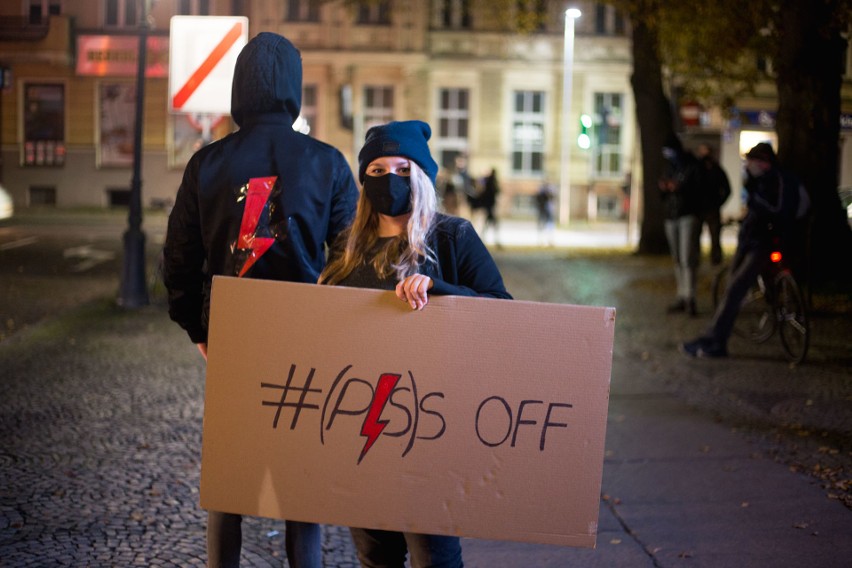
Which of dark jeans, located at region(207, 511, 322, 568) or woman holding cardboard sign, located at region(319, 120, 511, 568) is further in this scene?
dark jeans, located at region(207, 511, 322, 568)

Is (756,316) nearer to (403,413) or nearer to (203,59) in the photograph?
(203,59)

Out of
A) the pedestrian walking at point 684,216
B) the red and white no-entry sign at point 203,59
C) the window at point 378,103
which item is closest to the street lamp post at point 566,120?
the window at point 378,103

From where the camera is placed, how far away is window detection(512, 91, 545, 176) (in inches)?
1564

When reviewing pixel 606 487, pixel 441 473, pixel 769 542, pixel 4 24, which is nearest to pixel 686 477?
pixel 606 487

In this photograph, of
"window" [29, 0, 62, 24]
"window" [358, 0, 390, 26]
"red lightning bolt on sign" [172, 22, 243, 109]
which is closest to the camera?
"red lightning bolt on sign" [172, 22, 243, 109]

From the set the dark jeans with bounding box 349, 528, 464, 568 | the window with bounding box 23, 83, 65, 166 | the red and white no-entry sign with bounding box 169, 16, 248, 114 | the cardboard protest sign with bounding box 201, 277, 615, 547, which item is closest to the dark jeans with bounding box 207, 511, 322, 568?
the dark jeans with bounding box 349, 528, 464, 568

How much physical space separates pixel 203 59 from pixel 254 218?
6.47m

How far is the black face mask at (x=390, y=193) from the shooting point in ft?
10.7

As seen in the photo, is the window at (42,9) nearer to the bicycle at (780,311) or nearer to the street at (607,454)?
the street at (607,454)

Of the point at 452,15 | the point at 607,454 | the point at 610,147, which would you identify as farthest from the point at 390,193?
the point at 452,15

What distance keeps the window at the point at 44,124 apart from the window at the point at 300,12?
8480 mm

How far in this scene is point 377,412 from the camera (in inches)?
120

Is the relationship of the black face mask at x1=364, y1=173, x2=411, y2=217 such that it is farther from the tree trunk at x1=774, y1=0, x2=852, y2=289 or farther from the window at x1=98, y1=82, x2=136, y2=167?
the window at x1=98, y1=82, x2=136, y2=167

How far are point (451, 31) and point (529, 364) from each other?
37750 millimetres
